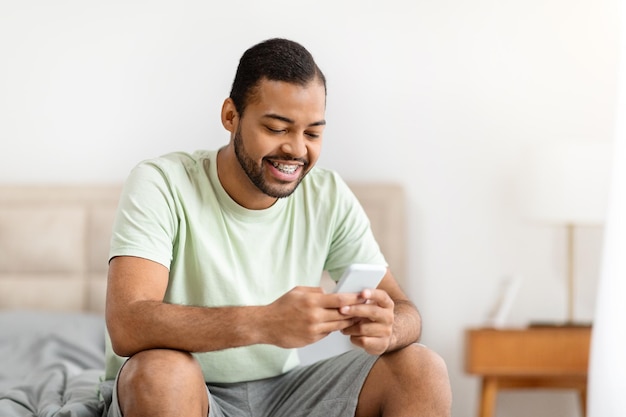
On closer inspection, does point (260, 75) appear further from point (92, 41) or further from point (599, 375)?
point (92, 41)

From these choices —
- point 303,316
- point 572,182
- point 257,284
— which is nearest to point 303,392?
point 257,284

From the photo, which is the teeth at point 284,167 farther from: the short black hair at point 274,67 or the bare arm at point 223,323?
the bare arm at point 223,323

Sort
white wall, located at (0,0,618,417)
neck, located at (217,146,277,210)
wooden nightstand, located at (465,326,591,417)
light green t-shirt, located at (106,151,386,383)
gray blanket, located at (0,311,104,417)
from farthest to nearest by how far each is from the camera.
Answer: white wall, located at (0,0,618,417)
wooden nightstand, located at (465,326,591,417)
gray blanket, located at (0,311,104,417)
neck, located at (217,146,277,210)
light green t-shirt, located at (106,151,386,383)

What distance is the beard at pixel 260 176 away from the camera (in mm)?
1648

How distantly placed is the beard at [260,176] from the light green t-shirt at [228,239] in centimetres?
7

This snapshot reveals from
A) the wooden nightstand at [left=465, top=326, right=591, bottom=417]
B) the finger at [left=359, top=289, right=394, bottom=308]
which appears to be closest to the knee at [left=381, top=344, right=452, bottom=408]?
the finger at [left=359, top=289, right=394, bottom=308]

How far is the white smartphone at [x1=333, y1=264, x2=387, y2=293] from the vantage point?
138cm

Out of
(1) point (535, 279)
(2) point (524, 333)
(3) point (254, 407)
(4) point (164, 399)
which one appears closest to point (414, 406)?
(3) point (254, 407)

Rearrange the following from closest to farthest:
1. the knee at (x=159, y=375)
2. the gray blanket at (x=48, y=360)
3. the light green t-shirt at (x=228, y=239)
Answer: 1. the knee at (x=159, y=375)
2. the light green t-shirt at (x=228, y=239)
3. the gray blanket at (x=48, y=360)

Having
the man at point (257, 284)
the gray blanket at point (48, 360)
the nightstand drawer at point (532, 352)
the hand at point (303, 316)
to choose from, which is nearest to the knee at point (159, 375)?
the man at point (257, 284)

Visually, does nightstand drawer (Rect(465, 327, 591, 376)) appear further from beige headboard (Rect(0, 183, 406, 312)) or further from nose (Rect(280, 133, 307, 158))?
nose (Rect(280, 133, 307, 158))

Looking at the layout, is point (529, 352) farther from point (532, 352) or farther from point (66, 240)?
point (66, 240)

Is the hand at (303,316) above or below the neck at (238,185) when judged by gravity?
below

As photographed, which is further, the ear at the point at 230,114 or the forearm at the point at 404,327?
the ear at the point at 230,114
